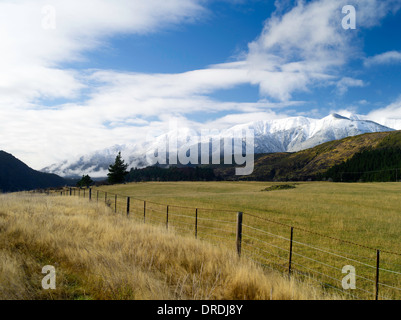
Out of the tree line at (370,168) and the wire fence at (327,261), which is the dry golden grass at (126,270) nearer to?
the wire fence at (327,261)

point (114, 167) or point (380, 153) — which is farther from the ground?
point (380, 153)

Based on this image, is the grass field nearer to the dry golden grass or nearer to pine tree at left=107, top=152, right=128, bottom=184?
the dry golden grass

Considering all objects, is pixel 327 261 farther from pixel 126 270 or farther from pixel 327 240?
pixel 126 270

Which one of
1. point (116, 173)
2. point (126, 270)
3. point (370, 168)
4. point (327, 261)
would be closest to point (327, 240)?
point (327, 261)

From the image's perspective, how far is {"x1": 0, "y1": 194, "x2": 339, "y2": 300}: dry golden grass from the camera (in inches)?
224

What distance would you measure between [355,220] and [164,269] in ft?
68.8

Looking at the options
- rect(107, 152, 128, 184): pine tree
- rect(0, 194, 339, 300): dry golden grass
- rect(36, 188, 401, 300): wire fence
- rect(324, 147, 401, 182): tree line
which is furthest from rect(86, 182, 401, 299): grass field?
rect(324, 147, 401, 182): tree line

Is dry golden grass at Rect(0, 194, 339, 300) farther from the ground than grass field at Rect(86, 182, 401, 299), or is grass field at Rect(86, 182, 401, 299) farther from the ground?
dry golden grass at Rect(0, 194, 339, 300)

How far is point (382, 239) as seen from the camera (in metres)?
16.8

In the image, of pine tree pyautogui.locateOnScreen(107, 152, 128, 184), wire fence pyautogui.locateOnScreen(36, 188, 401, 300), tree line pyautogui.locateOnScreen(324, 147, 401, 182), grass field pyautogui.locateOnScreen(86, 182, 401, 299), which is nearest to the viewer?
wire fence pyautogui.locateOnScreen(36, 188, 401, 300)

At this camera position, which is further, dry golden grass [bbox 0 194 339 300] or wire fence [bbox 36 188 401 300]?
wire fence [bbox 36 188 401 300]

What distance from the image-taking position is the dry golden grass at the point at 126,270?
5.69 metres
